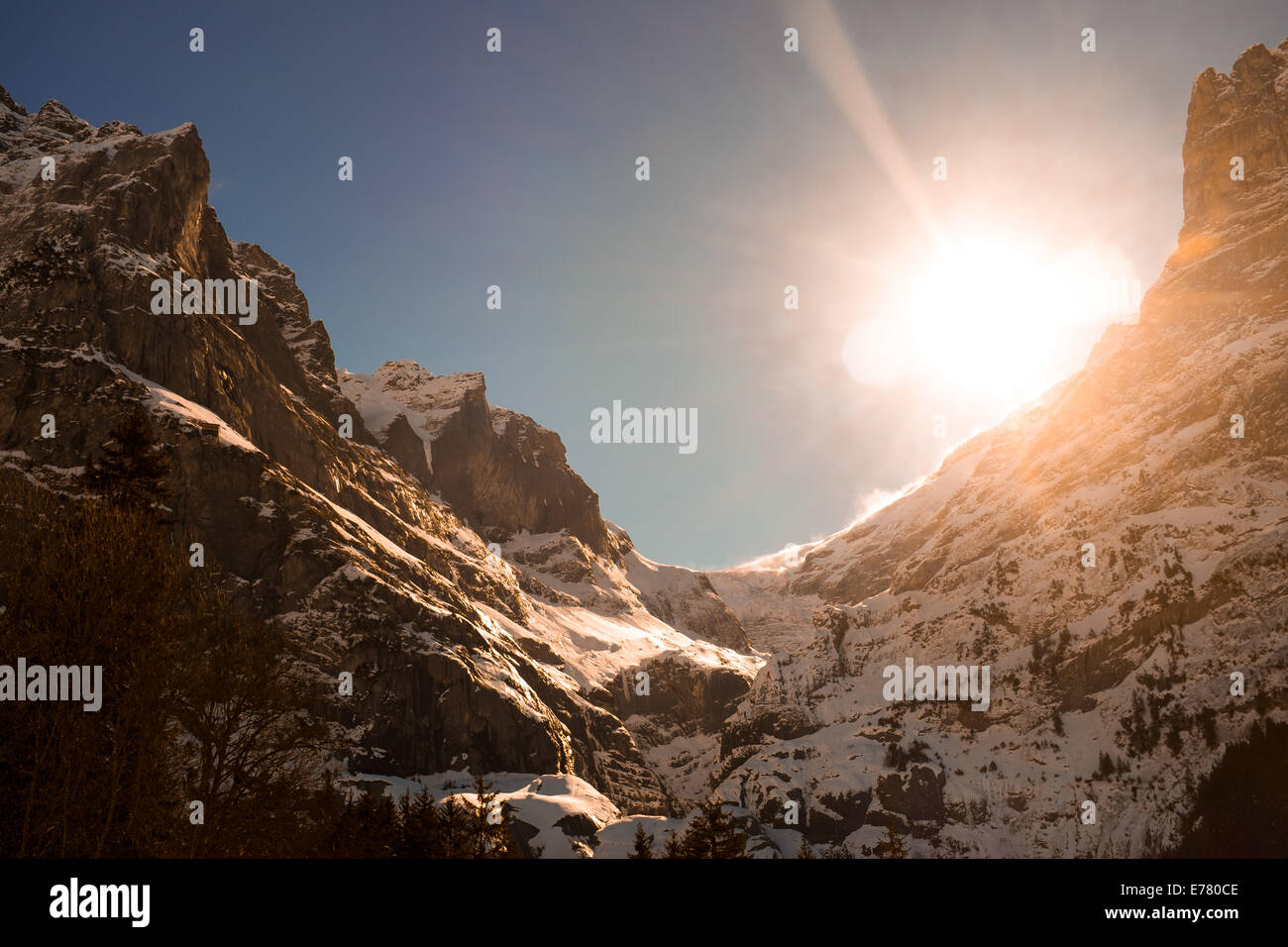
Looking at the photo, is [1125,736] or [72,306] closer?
[1125,736]

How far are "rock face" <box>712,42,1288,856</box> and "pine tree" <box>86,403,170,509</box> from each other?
139 meters

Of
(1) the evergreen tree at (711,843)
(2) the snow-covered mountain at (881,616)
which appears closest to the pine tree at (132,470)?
(1) the evergreen tree at (711,843)

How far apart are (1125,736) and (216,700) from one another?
148806 mm

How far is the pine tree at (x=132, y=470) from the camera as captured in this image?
3675 centimetres

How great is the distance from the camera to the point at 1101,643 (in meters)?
151

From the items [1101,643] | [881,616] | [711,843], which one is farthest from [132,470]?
[881,616]

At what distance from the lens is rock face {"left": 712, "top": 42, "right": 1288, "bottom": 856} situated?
132750 mm

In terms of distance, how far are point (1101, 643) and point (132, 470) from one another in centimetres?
15877

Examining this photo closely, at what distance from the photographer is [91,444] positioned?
153500 millimetres

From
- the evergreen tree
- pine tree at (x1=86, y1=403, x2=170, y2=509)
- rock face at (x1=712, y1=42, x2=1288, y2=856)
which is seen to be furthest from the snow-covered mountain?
pine tree at (x1=86, y1=403, x2=170, y2=509)

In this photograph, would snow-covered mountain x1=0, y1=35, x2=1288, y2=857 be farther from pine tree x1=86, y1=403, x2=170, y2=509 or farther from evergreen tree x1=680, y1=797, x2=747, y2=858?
pine tree x1=86, y1=403, x2=170, y2=509

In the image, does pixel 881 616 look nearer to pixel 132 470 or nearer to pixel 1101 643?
pixel 1101 643
